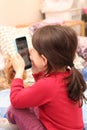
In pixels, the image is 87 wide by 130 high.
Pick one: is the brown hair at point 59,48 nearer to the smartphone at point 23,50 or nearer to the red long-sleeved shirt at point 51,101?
the red long-sleeved shirt at point 51,101

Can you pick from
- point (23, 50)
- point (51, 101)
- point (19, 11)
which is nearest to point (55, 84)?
point (51, 101)

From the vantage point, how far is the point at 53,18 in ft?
7.37

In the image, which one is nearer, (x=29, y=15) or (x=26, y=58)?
(x=26, y=58)

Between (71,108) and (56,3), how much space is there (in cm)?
152

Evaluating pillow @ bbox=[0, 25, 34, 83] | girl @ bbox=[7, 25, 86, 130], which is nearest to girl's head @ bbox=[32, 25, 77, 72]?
girl @ bbox=[7, 25, 86, 130]

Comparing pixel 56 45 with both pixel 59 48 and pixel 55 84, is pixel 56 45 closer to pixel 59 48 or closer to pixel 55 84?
pixel 59 48

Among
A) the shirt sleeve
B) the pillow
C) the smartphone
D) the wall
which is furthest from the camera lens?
the wall

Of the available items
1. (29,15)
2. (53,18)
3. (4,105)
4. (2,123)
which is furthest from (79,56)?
(2,123)

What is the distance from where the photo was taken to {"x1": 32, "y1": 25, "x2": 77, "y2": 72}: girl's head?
91 centimetres

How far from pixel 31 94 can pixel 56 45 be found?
0.21 m

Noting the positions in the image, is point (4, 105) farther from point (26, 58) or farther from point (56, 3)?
point (56, 3)

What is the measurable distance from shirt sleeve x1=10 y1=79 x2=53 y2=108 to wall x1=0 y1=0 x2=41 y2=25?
1.27 metres

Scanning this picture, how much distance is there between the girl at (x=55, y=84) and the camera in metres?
0.92

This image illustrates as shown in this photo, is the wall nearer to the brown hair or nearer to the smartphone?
the smartphone
